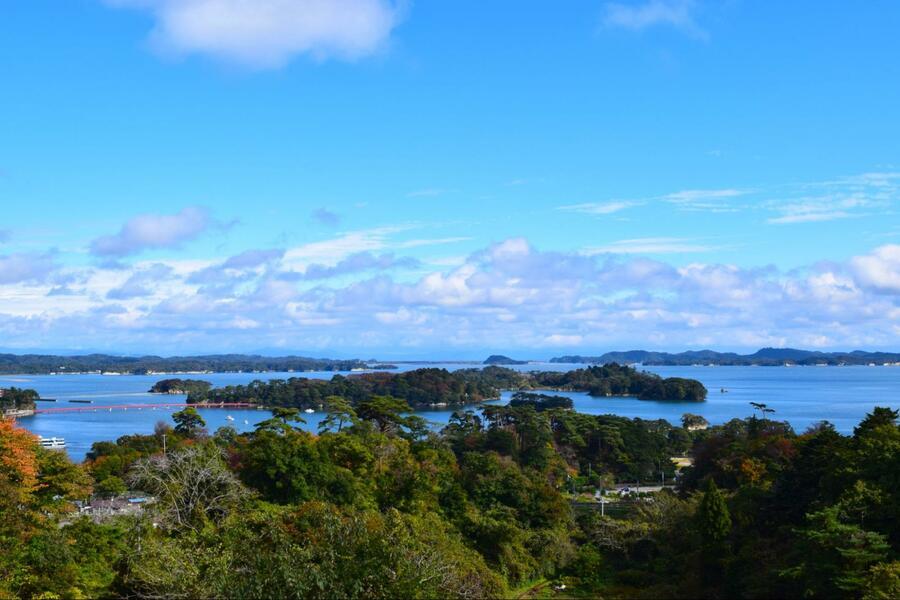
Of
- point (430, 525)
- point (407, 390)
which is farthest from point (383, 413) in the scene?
point (407, 390)

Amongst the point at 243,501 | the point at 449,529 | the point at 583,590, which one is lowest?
the point at 583,590

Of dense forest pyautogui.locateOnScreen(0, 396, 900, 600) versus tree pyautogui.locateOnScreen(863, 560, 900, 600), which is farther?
tree pyautogui.locateOnScreen(863, 560, 900, 600)

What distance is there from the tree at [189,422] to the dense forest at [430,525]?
602 centimetres

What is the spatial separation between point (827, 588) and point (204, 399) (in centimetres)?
7975

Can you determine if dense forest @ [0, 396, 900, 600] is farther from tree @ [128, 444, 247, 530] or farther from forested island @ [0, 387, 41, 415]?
forested island @ [0, 387, 41, 415]

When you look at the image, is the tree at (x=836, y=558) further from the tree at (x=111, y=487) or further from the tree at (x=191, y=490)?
the tree at (x=111, y=487)

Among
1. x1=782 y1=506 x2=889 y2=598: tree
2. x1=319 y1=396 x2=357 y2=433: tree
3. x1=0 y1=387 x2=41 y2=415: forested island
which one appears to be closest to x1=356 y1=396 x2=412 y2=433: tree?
x1=319 y1=396 x2=357 y2=433: tree

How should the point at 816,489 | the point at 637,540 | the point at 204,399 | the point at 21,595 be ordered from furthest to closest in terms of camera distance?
the point at 204,399 < the point at 637,540 < the point at 816,489 < the point at 21,595

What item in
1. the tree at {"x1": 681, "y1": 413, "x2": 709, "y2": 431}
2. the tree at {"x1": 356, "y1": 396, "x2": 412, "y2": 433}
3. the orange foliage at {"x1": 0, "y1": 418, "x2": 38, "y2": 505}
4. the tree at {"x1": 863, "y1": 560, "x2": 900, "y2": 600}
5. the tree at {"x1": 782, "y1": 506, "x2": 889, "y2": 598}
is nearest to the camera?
the tree at {"x1": 863, "y1": 560, "x2": 900, "y2": 600}

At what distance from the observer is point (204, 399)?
281ft

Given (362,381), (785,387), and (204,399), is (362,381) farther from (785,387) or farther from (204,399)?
(785,387)

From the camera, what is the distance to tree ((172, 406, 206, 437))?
36.8m

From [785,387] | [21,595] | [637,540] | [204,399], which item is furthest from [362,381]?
[21,595]

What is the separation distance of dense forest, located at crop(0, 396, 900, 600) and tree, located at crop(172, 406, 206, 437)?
19.8 feet
